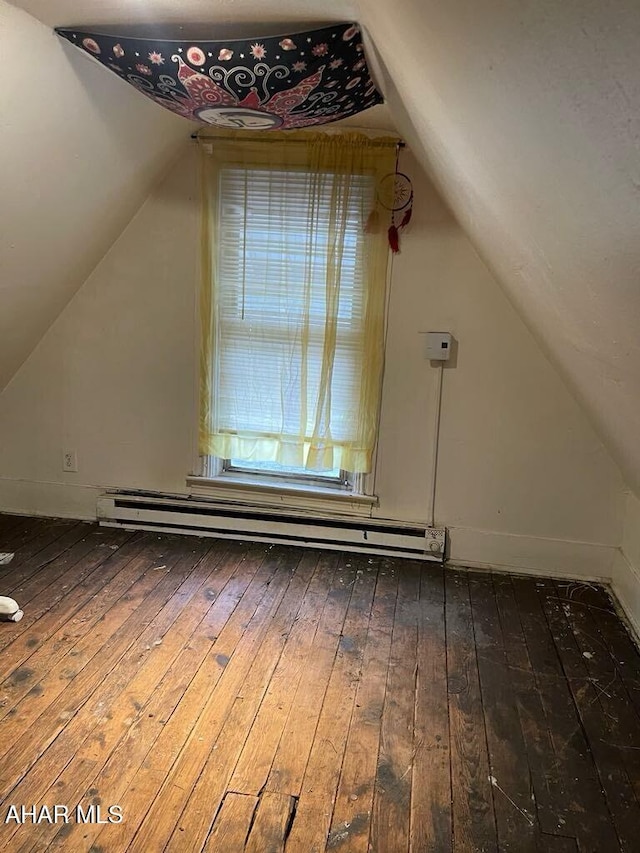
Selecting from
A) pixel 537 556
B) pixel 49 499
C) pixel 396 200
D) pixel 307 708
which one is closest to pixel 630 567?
pixel 537 556

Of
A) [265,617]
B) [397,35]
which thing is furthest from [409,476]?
[397,35]

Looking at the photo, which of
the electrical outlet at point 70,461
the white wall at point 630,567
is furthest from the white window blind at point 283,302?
the white wall at point 630,567

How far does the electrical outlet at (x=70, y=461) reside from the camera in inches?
139

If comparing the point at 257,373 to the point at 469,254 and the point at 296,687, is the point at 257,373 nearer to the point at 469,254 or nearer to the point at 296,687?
the point at 469,254

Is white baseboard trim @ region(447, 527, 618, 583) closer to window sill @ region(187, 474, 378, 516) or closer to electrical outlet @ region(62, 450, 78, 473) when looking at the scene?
window sill @ region(187, 474, 378, 516)

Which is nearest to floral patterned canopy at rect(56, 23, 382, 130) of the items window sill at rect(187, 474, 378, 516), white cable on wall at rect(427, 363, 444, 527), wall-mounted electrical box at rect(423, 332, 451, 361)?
wall-mounted electrical box at rect(423, 332, 451, 361)

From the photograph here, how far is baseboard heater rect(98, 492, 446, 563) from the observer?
3.25 metres

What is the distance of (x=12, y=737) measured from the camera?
1922 mm

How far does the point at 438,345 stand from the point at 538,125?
7.50 ft

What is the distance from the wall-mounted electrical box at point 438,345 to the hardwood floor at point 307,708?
3.38 feet

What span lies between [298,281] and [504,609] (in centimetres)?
175

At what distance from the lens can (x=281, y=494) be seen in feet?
11.1

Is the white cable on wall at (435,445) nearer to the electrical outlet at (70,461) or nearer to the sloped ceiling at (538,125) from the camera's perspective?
the sloped ceiling at (538,125)

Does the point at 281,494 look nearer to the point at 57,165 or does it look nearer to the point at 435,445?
the point at 435,445
